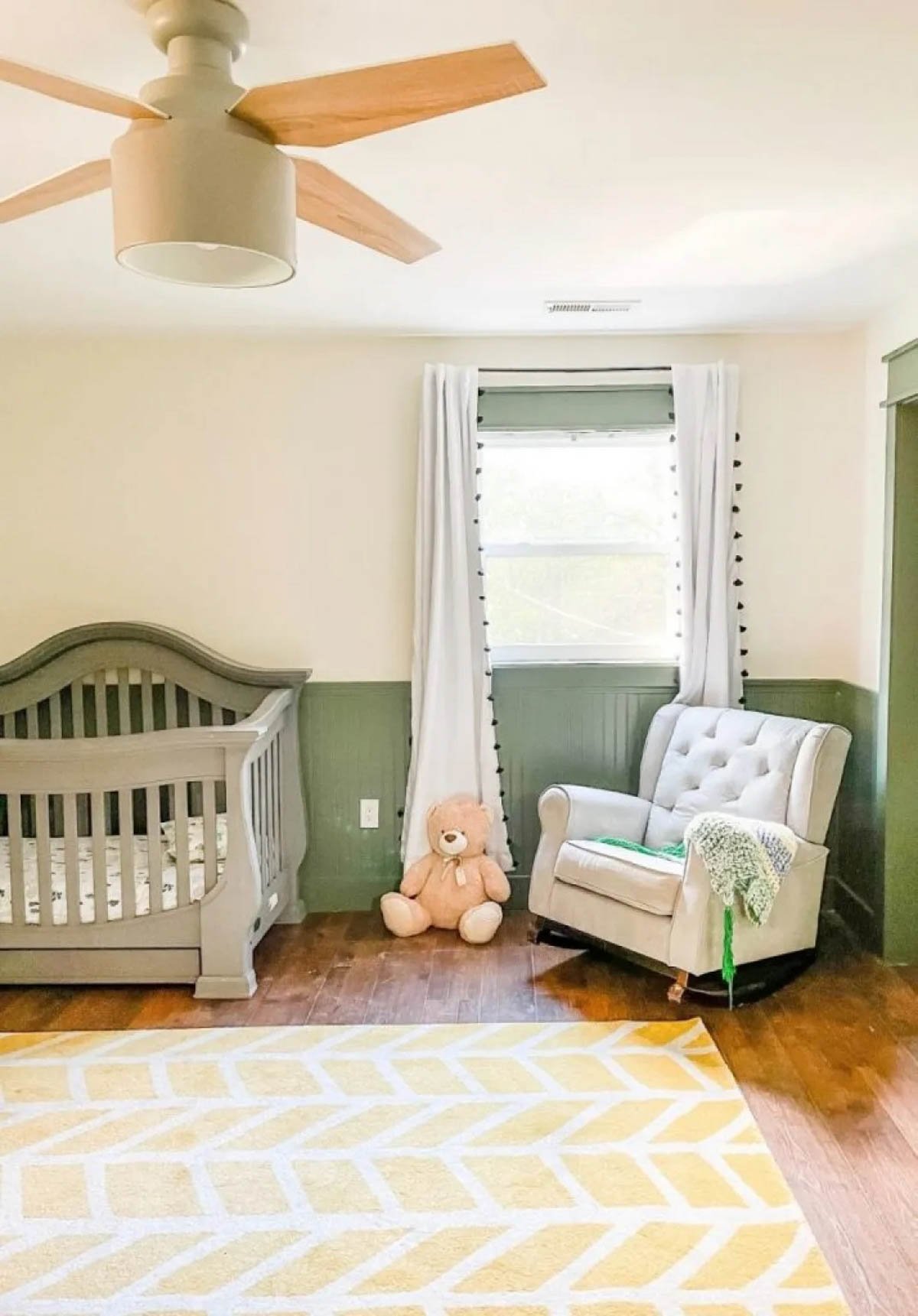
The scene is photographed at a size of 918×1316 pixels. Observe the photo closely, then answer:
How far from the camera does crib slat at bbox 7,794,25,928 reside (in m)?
3.26

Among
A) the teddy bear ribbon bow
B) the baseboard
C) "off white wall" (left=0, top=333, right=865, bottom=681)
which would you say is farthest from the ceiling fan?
the baseboard

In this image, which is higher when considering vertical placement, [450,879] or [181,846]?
[181,846]

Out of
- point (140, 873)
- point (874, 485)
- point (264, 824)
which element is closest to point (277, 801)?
point (264, 824)

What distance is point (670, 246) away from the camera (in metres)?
3.01

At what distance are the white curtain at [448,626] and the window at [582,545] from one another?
159 mm

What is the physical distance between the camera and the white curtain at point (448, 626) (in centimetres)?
407

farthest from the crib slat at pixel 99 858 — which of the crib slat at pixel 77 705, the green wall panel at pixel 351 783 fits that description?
the green wall panel at pixel 351 783

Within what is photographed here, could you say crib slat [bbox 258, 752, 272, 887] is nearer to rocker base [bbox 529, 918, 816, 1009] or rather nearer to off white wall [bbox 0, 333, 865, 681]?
off white wall [bbox 0, 333, 865, 681]

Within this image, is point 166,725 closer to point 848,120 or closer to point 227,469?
point 227,469

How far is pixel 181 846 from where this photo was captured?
3.35m

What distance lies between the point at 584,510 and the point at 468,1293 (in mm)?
2917

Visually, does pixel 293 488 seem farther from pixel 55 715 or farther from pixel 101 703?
pixel 55 715

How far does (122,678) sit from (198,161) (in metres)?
2.70

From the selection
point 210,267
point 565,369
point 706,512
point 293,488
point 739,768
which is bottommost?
point 739,768
